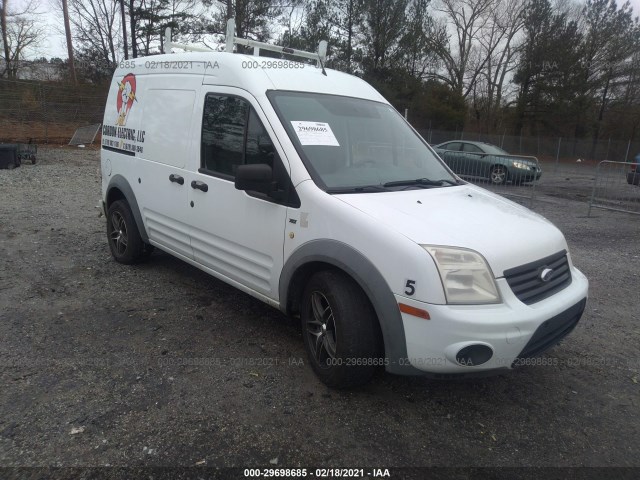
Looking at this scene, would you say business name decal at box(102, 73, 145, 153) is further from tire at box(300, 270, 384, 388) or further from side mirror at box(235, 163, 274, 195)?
tire at box(300, 270, 384, 388)

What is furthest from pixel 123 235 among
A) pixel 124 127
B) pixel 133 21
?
pixel 133 21

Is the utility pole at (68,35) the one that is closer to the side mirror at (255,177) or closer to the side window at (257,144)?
the side window at (257,144)

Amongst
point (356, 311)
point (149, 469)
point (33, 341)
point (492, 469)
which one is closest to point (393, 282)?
point (356, 311)

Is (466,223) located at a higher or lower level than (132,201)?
higher

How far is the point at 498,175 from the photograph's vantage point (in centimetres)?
1368

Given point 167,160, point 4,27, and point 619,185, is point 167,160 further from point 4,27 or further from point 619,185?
point 4,27

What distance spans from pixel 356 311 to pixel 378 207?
26.3 inches

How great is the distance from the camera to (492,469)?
8.50 feet

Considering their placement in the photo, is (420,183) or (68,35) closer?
(420,183)

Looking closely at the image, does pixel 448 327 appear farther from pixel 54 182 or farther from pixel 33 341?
pixel 54 182

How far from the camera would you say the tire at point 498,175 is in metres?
13.5

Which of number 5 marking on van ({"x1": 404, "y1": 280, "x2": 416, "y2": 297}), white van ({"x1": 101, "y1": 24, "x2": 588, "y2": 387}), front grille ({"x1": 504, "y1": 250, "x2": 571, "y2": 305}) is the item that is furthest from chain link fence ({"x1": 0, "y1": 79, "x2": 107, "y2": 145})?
front grille ({"x1": 504, "y1": 250, "x2": 571, "y2": 305})

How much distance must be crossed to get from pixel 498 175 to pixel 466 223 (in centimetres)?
1164

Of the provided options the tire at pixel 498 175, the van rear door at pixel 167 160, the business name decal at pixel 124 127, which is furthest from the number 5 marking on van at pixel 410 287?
the tire at pixel 498 175
